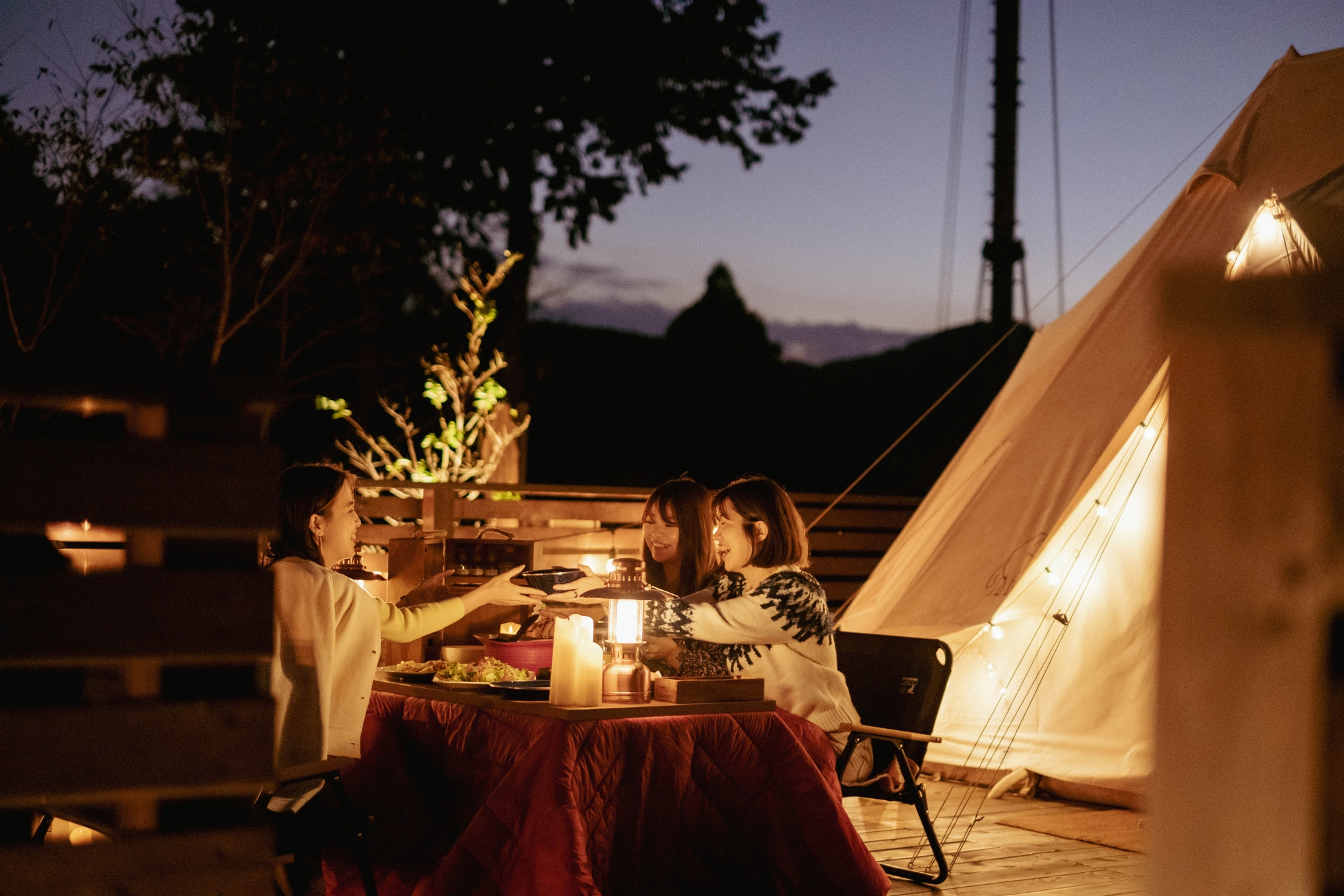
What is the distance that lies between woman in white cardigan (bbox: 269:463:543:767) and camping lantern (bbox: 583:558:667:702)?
0.61 metres

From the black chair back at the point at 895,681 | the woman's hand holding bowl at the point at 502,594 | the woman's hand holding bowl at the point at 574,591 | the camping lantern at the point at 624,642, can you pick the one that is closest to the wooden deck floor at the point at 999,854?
A: the black chair back at the point at 895,681

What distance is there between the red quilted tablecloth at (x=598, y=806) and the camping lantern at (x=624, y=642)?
0.15m

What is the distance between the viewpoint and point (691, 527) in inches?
168

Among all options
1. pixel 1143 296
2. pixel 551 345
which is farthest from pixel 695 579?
pixel 551 345

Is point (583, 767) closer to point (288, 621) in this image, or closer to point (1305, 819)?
point (288, 621)

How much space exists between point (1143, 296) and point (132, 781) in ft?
15.2

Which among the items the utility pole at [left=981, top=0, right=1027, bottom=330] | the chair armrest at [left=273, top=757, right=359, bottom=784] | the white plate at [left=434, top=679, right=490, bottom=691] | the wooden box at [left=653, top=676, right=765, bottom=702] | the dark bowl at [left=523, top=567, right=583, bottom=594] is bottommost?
the chair armrest at [left=273, top=757, right=359, bottom=784]

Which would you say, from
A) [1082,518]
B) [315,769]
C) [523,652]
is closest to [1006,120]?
[1082,518]

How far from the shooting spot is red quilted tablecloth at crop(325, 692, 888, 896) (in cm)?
273

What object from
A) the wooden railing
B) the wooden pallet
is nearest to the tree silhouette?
the wooden railing

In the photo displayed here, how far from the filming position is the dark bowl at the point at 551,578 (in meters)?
3.37

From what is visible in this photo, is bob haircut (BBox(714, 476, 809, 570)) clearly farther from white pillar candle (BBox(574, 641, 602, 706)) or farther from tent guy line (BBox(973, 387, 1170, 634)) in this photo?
tent guy line (BBox(973, 387, 1170, 634))

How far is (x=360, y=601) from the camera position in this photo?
2969 millimetres

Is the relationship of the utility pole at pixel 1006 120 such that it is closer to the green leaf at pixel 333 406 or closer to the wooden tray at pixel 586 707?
the green leaf at pixel 333 406
